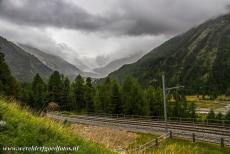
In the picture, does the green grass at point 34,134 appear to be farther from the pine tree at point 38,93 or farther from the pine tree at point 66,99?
the pine tree at point 66,99

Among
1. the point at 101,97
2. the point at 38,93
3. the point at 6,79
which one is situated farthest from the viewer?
the point at 38,93

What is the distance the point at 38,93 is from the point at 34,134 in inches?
3284

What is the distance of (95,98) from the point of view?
282 ft

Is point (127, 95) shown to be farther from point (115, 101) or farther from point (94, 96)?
point (94, 96)

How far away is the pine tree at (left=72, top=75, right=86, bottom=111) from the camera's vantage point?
97.2m

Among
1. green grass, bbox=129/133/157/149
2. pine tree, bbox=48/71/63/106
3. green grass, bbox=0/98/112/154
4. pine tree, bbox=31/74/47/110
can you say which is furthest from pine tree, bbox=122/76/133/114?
green grass, bbox=0/98/112/154

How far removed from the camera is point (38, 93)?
91625 millimetres

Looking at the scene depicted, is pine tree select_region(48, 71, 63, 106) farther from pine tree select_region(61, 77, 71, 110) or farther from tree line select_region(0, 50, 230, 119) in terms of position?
pine tree select_region(61, 77, 71, 110)

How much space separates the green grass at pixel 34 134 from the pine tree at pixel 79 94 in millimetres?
85595

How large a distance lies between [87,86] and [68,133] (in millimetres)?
86346

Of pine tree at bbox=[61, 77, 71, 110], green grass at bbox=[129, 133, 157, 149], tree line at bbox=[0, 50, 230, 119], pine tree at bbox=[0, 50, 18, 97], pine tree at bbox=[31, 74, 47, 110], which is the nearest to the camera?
Answer: green grass at bbox=[129, 133, 157, 149]

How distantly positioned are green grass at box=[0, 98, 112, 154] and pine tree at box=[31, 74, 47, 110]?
2810 inches

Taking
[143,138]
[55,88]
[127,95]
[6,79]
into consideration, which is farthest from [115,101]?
[143,138]

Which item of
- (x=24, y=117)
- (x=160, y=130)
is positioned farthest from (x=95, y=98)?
(x=24, y=117)
